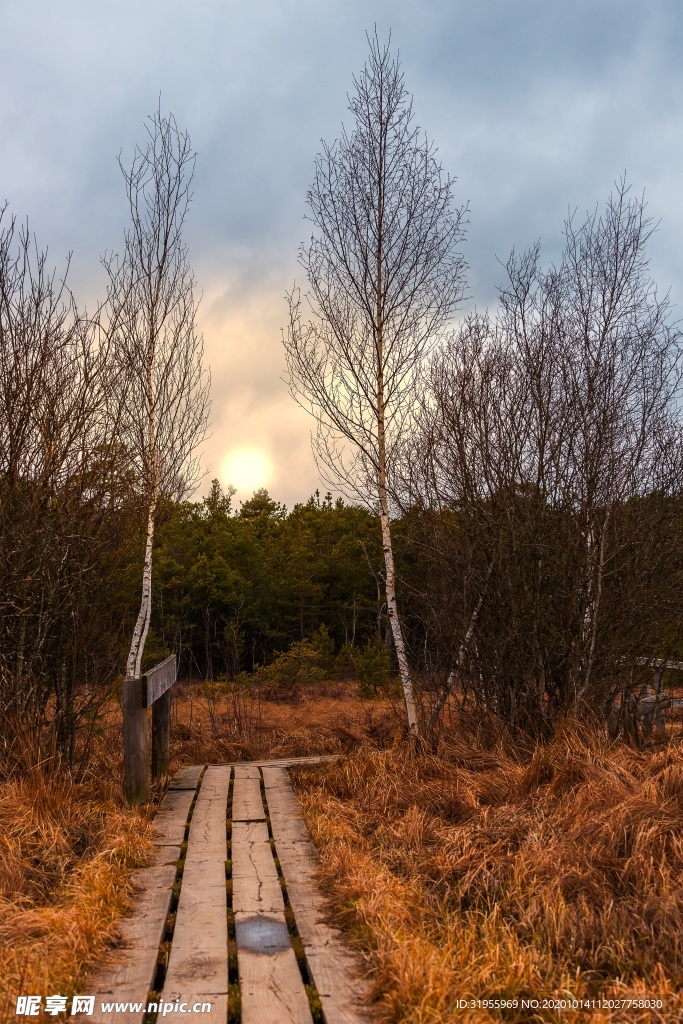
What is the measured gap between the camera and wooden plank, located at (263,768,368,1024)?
127 inches

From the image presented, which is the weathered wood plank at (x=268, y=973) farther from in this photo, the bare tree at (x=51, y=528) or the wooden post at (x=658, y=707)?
the wooden post at (x=658, y=707)

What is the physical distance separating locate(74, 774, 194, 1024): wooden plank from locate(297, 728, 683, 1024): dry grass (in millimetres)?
915

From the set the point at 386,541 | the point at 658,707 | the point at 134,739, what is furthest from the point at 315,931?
the point at 658,707

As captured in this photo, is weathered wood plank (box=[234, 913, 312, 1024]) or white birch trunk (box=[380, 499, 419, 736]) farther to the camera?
white birch trunk (box=[380, 499, 419, 736])

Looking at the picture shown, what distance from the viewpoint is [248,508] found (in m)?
39.4

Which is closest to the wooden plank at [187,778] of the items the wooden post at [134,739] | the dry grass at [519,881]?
the wooden post at [134,739]

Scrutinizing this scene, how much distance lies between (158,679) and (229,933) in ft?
10.8

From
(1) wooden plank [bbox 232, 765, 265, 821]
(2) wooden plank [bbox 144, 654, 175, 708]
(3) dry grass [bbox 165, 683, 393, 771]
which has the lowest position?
(1) wooden plank [bbox 232, 765, 265, 821]

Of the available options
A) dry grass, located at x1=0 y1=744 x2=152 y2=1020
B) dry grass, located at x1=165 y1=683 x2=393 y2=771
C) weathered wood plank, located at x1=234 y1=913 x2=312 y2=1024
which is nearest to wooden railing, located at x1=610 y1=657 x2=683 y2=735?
dry grass, located at x1=165 y1=683 x2=393 y2=771

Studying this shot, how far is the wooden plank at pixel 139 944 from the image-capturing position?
323cm

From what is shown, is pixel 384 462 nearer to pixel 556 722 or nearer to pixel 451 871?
pixel 556 722

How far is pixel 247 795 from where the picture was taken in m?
7.33

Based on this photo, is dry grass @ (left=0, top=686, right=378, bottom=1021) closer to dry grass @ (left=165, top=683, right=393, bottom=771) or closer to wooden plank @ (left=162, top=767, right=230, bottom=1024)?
wooden plank @ (left=162, top=767, right=230, bottom=1024)

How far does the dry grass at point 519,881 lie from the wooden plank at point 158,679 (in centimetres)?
155
